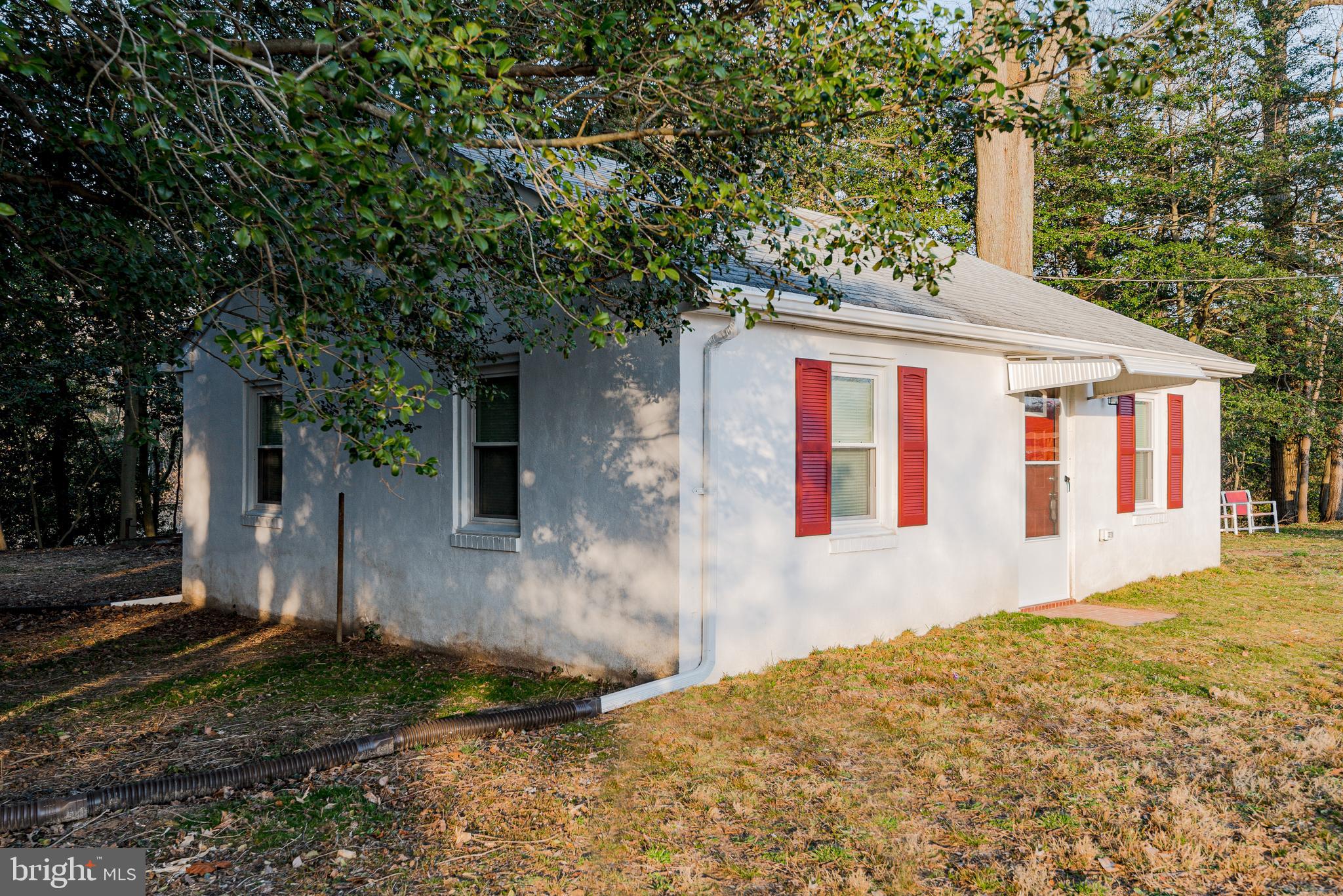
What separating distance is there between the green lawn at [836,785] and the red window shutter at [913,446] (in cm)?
125

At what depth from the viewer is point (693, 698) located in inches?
238

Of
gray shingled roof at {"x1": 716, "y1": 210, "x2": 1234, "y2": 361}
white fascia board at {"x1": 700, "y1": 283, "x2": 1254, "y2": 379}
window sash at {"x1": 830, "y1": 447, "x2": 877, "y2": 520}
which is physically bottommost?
window sash at {"x1": 830, "y1": 447, "x2": 877, "y2": 520}

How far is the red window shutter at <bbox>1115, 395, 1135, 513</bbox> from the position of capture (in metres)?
10.7

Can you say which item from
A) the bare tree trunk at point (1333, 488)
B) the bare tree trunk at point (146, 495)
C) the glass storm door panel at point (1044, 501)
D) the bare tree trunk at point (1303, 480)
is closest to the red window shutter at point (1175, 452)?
the glass storm door panel at point (1044, 501)

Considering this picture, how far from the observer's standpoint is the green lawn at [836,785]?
3.66m

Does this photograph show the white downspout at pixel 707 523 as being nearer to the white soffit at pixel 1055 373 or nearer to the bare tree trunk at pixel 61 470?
the white soffit at pixel 1055 373

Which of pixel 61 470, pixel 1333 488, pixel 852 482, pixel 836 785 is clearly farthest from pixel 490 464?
pixel 1333 488

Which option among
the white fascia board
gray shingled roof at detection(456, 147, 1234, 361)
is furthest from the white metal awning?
gray shingled roof at detection(456, 147, 1234, 361)

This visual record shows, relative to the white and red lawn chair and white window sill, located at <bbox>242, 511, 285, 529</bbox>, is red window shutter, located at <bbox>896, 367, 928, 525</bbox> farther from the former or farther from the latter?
the white and red lawn chair

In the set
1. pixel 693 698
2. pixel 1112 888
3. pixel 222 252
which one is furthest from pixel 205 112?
pixel 1112 888

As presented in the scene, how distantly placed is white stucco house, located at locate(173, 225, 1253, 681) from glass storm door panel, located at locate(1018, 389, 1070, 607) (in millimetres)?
33

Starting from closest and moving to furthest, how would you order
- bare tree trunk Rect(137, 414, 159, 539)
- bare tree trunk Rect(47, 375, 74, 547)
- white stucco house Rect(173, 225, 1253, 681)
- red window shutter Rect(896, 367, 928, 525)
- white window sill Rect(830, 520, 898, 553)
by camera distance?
white stucco house Rect(173, 225, 1253, 681)
white window sill Rect(830, 520, 898, 553)
red window shutter Rect(896, 367, 928, 525)
bare tree trunk Rect(47, 375, 74, 547)
bare tree trunk Rect(137, 414, 159, 539)

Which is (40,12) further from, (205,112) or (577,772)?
(577,772)

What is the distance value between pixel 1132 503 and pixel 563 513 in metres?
7.32
